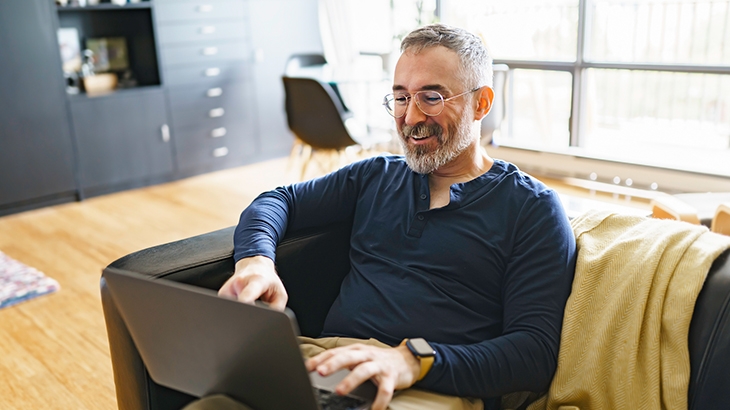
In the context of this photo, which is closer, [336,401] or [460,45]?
[336,401]

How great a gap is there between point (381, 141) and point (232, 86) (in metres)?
1.50

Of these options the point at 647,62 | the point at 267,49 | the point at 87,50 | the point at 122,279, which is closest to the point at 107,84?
the point at 87,50

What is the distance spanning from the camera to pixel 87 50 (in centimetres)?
475

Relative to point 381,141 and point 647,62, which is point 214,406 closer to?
point 381,141

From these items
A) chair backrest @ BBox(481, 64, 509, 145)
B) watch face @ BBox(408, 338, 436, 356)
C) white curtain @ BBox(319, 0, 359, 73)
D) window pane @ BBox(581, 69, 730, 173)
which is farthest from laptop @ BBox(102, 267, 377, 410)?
white curtain @ BBox(319, 0, 359, 73)

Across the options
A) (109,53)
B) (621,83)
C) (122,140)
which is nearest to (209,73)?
(109,53)

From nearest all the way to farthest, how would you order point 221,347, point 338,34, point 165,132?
1. point 221,347
2. point 165,132
3. point 338,34

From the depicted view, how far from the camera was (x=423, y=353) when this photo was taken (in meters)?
1.18

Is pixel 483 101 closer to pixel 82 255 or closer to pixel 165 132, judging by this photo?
pixel 82 255

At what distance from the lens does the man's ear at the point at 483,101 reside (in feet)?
5.20

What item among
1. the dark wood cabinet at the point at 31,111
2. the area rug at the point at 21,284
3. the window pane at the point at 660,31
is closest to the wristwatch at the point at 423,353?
the area rug at the point at 21,284

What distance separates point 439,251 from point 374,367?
0.41 meters

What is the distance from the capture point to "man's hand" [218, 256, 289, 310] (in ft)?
4.33

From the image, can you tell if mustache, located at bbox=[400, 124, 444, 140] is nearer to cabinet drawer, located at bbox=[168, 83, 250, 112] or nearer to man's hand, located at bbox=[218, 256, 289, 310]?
man's hand, located at bbox=[218, 256, 289, 310]
